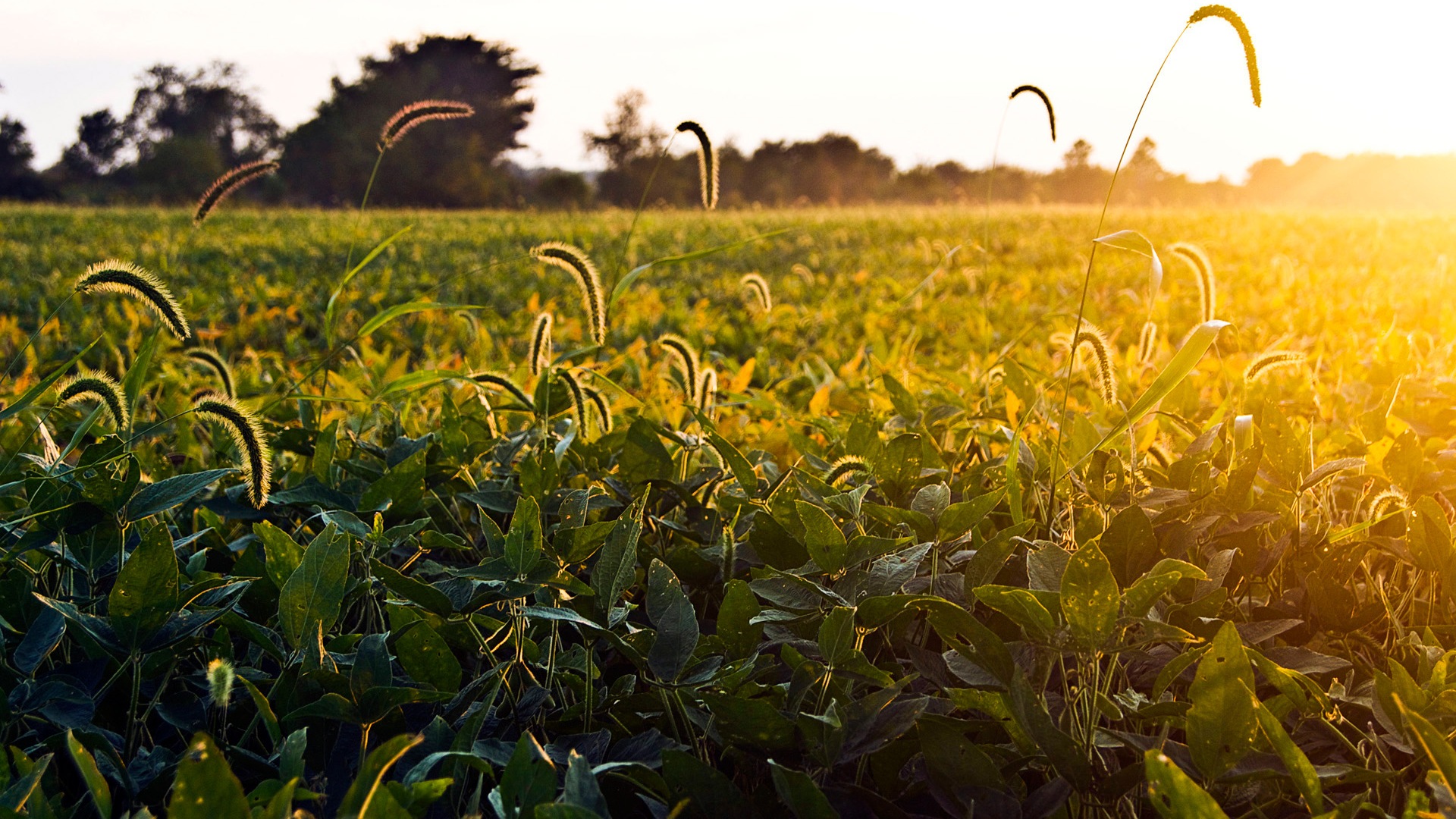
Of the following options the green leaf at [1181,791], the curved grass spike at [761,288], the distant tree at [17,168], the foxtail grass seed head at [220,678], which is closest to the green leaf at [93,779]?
the foxtail grass seed head at [220,678]

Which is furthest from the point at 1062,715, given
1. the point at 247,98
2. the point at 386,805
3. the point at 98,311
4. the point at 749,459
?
the point at 247,98

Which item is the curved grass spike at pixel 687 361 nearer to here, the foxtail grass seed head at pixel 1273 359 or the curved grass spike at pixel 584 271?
the curved grass spike at pixel 584 271

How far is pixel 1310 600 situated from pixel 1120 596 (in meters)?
0.60

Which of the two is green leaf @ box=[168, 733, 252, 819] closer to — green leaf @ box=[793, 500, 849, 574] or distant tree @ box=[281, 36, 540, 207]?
green leaf @ box=[793, 500, 849, 574]

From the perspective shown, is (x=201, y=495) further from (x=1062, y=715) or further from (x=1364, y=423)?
(x=1364, y=423)

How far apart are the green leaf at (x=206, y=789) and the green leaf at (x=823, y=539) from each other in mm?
551

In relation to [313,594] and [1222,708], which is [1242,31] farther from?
[313,594]

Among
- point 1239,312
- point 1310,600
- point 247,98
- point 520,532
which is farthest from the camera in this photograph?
point 247,98

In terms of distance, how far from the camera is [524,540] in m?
0.97

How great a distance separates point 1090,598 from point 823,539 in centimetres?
28

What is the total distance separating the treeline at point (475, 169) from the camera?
41750 millimetres

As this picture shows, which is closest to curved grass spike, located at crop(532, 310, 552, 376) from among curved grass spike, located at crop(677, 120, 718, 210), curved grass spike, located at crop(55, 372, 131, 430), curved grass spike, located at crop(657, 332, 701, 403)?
curved grass spike, located at crop(657, 332, 701, 403)

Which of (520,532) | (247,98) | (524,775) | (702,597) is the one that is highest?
(247,98)

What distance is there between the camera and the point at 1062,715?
879 millimetres
